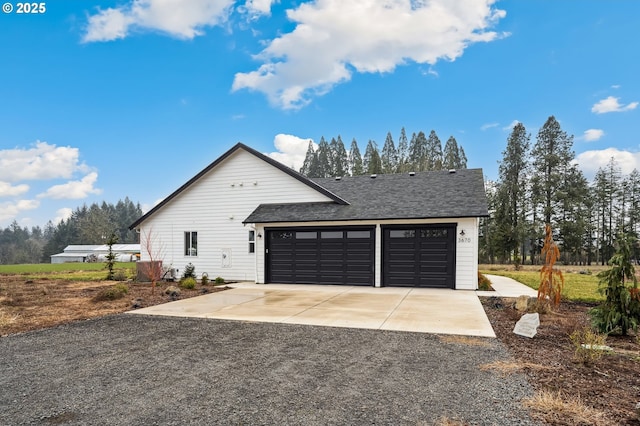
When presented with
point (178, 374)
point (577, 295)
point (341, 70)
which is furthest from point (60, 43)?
point (577, 295)

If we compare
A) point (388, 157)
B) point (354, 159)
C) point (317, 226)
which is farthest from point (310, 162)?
point (317, 226)

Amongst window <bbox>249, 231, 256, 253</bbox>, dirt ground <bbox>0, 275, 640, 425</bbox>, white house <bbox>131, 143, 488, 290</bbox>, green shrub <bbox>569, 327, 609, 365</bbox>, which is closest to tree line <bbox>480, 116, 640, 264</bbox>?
white house <bbox>131, 143, 488, 290</bbox>

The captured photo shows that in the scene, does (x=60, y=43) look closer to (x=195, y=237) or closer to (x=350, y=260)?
(x=195, y=237)

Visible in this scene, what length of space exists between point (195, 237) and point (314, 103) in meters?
13.9

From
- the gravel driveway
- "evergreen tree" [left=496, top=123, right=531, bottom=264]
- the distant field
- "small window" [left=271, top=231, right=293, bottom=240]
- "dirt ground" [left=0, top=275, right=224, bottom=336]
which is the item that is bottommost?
the distant field

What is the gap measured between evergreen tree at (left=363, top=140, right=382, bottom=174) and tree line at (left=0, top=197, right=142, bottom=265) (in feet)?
128

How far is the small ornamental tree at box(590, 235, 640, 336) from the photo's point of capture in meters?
6.07

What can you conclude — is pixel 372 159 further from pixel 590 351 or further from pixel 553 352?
pixel 590 351

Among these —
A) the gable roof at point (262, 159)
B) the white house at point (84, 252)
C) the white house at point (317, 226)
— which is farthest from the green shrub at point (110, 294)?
the white house at point (84, 252)

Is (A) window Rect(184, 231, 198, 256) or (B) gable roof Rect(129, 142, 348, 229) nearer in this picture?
(B) gable roof Rect(129, 142, 348, 229)

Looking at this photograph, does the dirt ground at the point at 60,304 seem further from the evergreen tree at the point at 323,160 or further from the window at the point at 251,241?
the evergreen tree at the point at 323,160

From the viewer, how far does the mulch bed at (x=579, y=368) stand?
11.5 feet

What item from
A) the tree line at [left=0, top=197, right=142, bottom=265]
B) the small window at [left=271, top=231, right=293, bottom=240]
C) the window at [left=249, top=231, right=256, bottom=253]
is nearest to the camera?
the small window at [left=271, top=231, right=293, bottom=240]

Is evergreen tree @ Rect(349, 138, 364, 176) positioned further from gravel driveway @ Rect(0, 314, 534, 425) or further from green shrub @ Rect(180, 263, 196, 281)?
gravel driveway @ Rect(0, 314, 534, 425)
